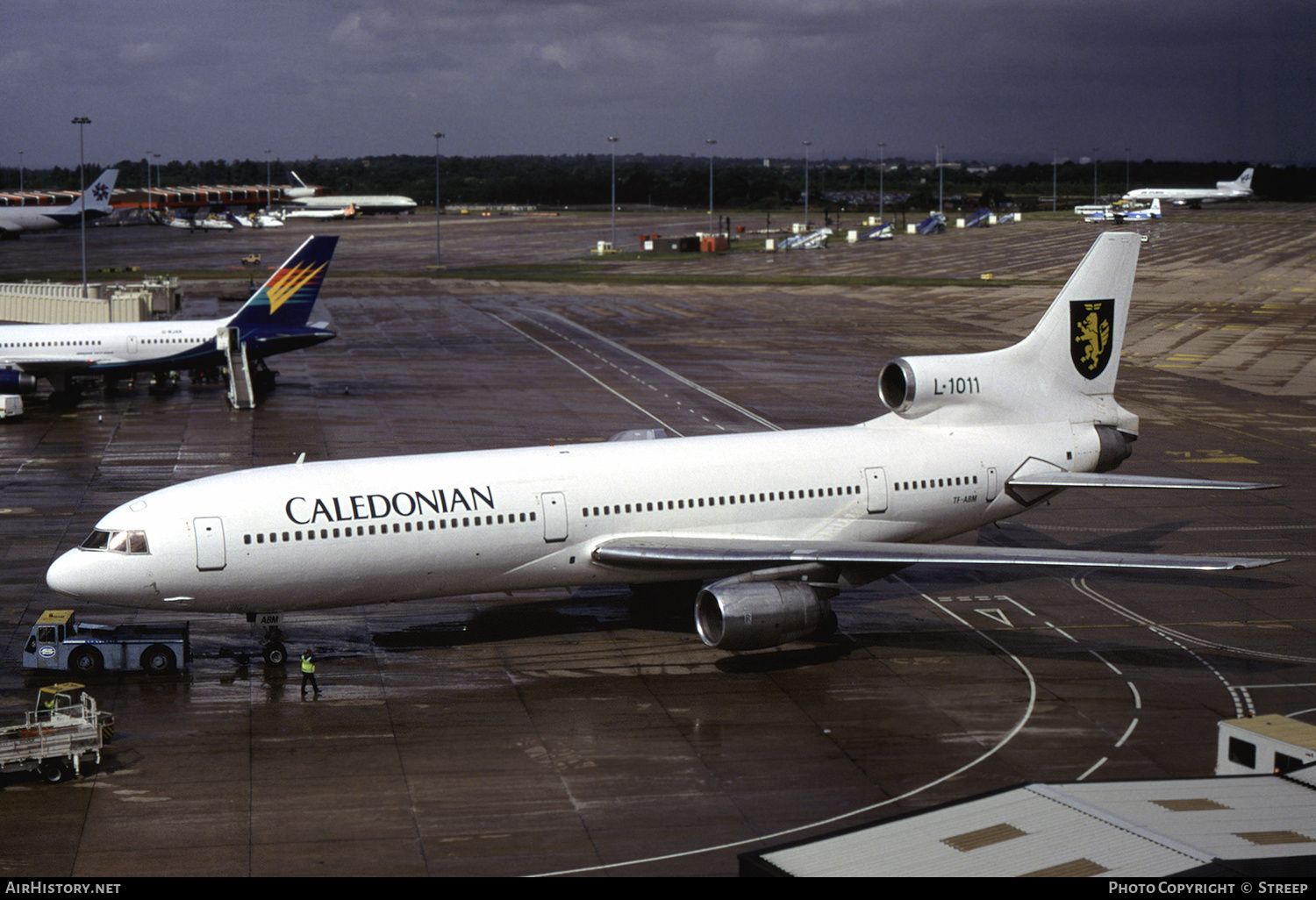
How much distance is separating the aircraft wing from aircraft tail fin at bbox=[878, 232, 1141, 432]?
5701 millimetres

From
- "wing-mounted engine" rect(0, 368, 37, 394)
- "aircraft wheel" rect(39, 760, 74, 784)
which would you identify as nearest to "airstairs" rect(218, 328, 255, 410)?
"wing-mounted engine" rect(0, 368, 37, 394)

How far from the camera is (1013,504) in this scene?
3866 centimetres

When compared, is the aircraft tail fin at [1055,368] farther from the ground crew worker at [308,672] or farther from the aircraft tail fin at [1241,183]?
the aircraft tail fin at [1241,183]

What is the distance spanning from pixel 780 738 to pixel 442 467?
1077 cm

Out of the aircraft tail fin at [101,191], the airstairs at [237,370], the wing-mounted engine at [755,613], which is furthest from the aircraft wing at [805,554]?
the aircraft tail fin at [101,191]

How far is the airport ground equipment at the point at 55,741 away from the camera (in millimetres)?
26109

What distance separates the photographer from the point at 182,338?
72.8 metres

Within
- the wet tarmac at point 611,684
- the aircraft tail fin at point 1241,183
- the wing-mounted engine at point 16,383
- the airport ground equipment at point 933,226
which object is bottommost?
the wet tarmac at point 611,684

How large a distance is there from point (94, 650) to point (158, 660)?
1.45 m

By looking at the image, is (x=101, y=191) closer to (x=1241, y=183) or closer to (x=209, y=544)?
(x=1241, y=183)

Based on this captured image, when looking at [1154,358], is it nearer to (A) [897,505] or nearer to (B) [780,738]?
(A) [897,505]

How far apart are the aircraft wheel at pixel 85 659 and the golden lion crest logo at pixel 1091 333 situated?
27.8m
